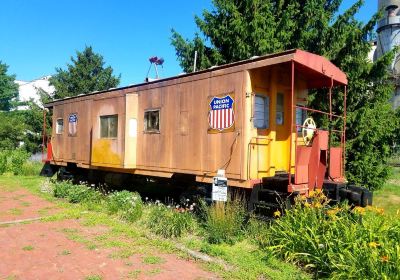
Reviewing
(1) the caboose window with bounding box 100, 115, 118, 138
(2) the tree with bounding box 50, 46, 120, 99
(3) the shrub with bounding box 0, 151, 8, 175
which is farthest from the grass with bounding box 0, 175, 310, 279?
(2) the tree with bounding box 50, 46, 120, 99

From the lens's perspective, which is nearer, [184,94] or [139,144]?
[184,94]

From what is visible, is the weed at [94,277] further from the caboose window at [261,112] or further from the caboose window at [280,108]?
the caboose window at [280,108]

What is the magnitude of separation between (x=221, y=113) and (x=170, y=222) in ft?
8.30

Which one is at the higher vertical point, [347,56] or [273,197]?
[347,56]

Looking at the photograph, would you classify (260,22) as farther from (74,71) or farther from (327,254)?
(74,71)

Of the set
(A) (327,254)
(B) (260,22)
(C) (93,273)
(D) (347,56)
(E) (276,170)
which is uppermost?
(B) (260,22)

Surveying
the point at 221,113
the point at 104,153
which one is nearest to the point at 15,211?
the point at 104,153

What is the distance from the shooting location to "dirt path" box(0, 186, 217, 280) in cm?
503

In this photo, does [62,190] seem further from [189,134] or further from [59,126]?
[189,134]

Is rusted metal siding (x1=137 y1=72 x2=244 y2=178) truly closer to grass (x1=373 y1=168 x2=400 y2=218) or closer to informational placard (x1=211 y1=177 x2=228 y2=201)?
informational placard (x1=211 y1=177 x2=228 y2=201)

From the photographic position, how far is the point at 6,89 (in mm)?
52031

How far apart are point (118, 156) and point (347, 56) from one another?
25.5 ft

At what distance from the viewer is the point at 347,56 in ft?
38.7

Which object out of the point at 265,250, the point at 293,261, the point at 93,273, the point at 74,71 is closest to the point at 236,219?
the point at 265,250
